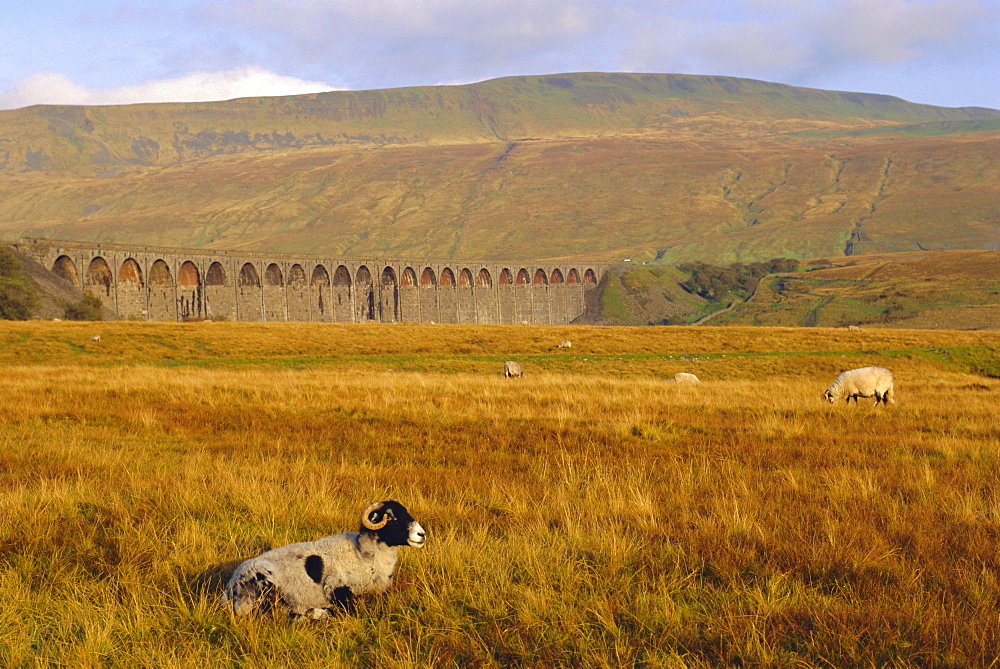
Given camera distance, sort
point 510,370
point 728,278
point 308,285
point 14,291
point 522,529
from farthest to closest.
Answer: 1. point 728,278
2. point 308,285
3. point 14,291
4. point 510,370
5. point 522,529

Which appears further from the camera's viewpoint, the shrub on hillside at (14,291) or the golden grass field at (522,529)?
the shrub on hillside at (14,291)

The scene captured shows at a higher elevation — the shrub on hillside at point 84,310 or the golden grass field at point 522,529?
the shrub on hillside at point 84,310

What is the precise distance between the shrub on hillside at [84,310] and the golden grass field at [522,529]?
61.3m

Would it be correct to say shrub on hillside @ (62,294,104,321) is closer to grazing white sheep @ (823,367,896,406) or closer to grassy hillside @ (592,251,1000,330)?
grazing white sheep @ (823,367,896,406)

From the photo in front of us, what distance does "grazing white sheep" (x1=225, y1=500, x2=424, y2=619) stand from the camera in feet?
18.0

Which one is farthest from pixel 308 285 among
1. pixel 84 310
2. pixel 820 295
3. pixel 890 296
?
pixel 890 296

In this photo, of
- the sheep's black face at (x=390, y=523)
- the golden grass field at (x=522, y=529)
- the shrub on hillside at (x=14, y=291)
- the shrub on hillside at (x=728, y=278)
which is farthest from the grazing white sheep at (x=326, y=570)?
the shrub on hillside at (x=728, y=278)

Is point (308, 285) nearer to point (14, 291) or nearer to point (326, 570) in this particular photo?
point (14, 291)

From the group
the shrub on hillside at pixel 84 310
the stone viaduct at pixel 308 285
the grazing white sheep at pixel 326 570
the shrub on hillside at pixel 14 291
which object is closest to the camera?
the grazing white sheep at pixel 326 570

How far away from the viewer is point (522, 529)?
709cm

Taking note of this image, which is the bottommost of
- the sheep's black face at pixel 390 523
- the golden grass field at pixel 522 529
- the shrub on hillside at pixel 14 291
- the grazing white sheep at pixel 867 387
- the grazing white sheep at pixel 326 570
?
the grazing white sheep at pixel 867 387

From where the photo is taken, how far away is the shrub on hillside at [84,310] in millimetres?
71688

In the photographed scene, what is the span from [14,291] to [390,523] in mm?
70016

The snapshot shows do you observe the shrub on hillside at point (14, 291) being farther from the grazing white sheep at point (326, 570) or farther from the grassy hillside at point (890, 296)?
the grassy hillside at point (890, 296)
